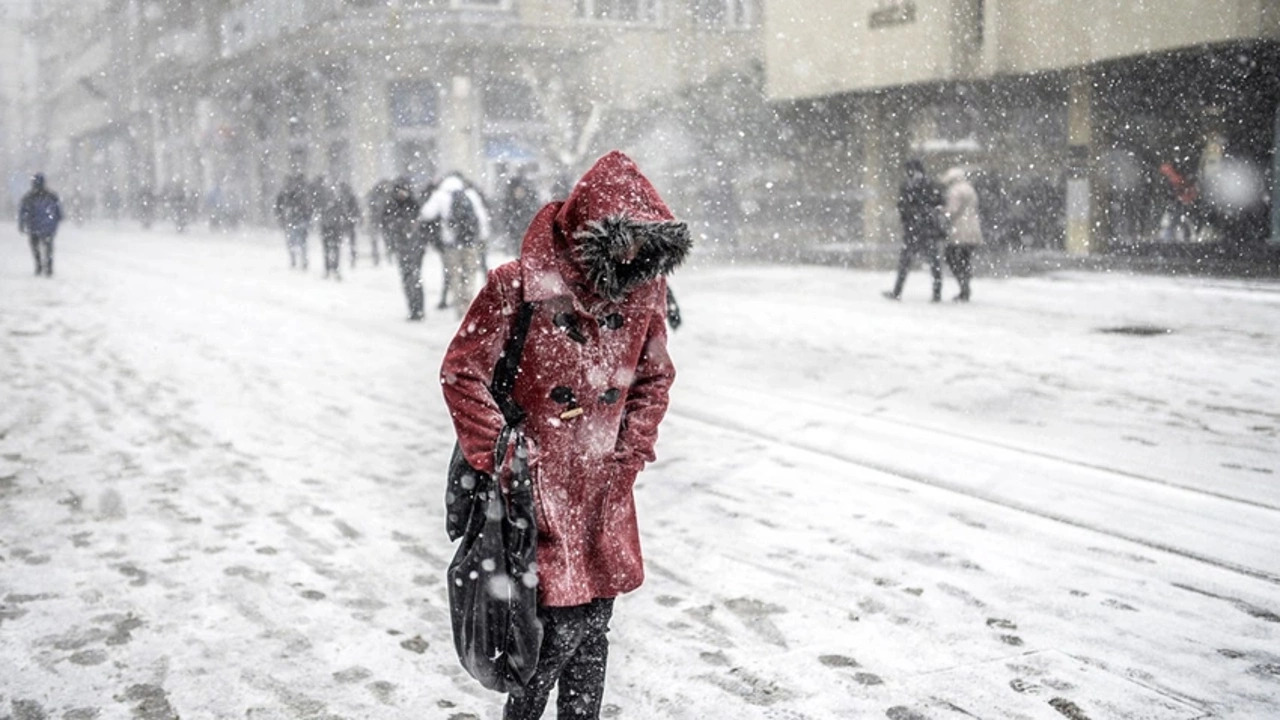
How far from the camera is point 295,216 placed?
2381 centimetres

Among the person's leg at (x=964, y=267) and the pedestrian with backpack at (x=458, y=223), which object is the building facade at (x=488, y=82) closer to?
the person's leg at (x=964, y=267)

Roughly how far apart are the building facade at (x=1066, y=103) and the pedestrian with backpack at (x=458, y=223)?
12.1 meters

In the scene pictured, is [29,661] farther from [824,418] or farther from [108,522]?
[824,418]

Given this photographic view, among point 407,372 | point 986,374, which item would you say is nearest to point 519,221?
point 407,372

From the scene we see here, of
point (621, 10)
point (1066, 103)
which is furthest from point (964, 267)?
point (621, 10)

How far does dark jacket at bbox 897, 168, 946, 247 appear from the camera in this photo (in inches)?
614

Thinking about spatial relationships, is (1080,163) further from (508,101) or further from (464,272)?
(508,101)

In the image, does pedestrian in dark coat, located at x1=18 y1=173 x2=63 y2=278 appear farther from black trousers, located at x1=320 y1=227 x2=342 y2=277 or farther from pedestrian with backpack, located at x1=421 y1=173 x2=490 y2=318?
pedestrian with backpack, located at x1=421 y1=173 x2=490 y2=318

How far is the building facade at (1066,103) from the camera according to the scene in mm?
20844

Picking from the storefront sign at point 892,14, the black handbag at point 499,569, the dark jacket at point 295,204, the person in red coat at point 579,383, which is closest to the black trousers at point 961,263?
the storefront sign at point 892,14

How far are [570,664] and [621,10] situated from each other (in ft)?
119

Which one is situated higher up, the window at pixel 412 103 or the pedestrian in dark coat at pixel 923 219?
the window at pixel 412 103

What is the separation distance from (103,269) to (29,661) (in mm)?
22060

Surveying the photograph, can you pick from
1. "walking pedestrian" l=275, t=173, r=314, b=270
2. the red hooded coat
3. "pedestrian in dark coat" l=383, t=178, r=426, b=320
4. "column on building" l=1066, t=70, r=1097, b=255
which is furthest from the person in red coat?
"column on building" l=1066, t=70, r=1097, b=255
